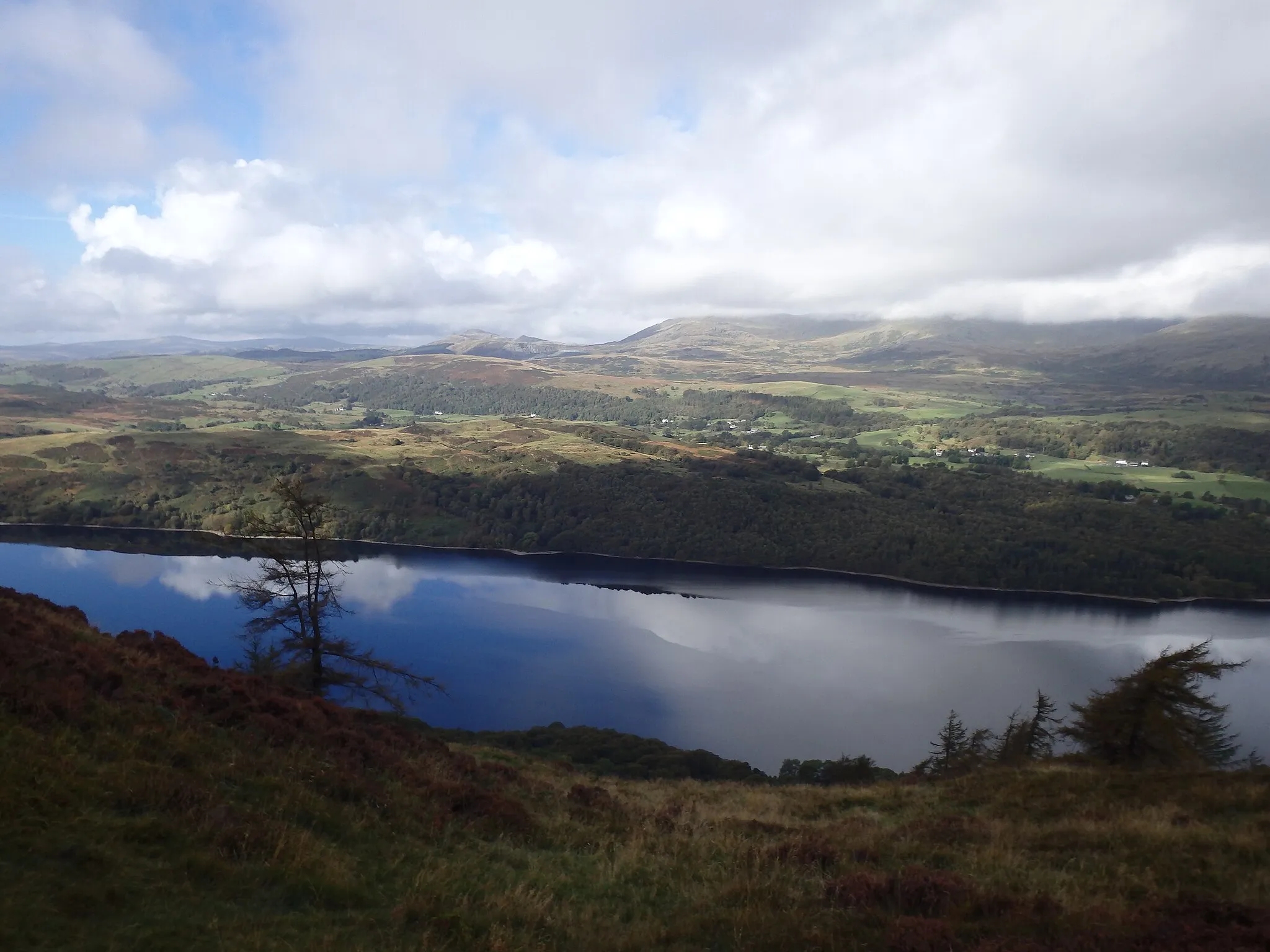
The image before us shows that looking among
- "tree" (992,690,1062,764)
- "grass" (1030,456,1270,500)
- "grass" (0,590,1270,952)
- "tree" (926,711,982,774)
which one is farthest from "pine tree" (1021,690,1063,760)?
"grass" (1030,456,1270,500)

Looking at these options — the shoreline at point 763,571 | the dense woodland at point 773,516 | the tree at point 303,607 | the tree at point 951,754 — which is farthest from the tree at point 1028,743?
the dense woodland at point 773,516

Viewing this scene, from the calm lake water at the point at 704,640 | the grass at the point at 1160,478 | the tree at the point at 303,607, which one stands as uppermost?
the tree at the point at 303,607

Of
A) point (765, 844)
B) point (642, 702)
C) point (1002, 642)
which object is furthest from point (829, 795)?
point (1002, 642)

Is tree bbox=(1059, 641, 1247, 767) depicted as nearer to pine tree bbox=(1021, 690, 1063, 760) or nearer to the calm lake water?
pine tree bbox=(1021, 690, 1063, 760)

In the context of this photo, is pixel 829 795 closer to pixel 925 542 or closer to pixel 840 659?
pixel 840 659

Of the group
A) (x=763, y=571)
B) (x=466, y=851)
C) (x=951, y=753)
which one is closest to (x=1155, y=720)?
(x=951, y=753)

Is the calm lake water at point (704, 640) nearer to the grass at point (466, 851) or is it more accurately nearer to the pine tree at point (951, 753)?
the pine tree at point (951, 753)
